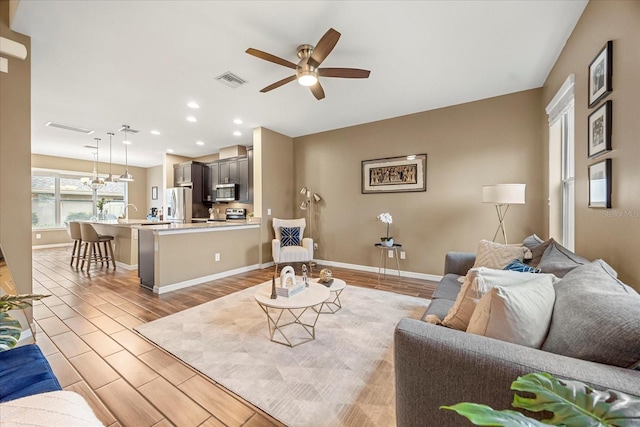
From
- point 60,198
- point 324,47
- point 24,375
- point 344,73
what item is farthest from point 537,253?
point 60,198

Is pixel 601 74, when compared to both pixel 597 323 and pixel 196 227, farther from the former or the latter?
pixel 196 227

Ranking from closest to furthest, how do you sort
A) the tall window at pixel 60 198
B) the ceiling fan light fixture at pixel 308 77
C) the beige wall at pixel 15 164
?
the beige wall at pixel 15 164
the ceiling fan light fixture at pixel 308 77
the tall window at pixel 60 198

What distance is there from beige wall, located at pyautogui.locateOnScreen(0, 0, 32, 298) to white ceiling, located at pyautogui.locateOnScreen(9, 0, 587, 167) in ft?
1.25

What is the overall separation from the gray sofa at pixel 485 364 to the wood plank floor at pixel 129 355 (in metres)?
0.89

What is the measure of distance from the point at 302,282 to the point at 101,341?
5.90 ft

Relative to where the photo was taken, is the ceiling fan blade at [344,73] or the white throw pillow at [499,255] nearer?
the white throw pillow at [499,255]

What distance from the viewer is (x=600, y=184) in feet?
5.81

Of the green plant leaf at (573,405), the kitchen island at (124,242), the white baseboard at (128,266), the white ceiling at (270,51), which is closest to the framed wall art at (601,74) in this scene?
the white ceiling at (270,51)

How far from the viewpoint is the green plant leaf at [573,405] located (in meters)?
0.48

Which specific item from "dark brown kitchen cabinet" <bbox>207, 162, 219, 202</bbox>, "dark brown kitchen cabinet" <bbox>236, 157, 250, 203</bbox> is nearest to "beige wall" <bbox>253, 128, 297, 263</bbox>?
"dark brown kitchen cabinet" <bbox>236, 157, 250, 203</bbox>

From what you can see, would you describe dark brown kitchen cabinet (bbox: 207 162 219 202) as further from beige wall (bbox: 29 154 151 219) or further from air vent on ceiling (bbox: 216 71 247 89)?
beige wall (bbox: 29 154 151 219)

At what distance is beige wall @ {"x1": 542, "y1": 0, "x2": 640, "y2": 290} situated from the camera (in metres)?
1.42

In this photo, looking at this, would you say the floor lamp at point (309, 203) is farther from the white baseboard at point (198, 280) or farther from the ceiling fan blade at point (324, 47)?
the ceiling fan blade at point (324, 47)

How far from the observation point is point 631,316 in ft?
2.42
